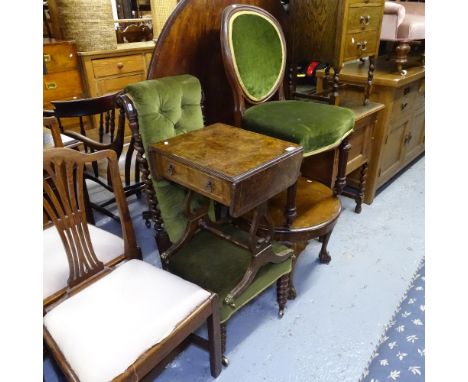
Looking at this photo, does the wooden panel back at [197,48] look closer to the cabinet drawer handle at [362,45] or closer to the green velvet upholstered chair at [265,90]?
the green velvet upholstered chair at [265,90]

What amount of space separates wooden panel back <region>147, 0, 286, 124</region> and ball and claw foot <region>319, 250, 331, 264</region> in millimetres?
996

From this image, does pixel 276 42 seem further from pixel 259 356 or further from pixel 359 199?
pixel 259 356

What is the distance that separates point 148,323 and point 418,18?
2.50 meters

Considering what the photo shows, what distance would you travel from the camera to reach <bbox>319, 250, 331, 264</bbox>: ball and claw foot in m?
2.02

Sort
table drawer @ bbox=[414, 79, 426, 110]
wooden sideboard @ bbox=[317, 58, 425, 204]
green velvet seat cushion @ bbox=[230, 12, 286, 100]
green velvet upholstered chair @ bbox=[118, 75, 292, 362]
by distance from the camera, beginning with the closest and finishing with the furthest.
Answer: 1. green velvet upholstered chair @ bbox=[118, 75, 292, 362]
2. green velvet seat cushion @ bbox=[230, 12, 286, 100]
3. wooden sideboard @ bbox=[317, 58, 425, 204]
4. table drawer @ bbox=[414, 79, 426, 110]

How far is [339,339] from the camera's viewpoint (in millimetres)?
1583

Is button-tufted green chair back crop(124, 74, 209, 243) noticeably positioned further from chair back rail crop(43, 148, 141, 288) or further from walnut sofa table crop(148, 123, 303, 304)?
chair back rail crop(43, 148, 141, 288)

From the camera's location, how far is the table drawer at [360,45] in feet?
6.45

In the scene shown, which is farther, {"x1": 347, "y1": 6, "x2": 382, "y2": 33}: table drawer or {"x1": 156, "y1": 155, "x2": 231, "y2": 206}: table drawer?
{"x1": 347, "y1": 6, "x2": 382, "y2": 33}: table drawer

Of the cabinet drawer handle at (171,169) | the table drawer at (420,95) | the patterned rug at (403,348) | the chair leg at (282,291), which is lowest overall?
the patterned rug at (403,348)

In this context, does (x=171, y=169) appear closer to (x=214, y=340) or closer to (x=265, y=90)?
(x=214, y=340)

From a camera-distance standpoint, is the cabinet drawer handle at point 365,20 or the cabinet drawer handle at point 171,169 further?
the cabinet drawer handle at point 365,20

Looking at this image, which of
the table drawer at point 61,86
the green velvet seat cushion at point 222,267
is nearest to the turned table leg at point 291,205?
the green velvet seat cushion at point 222,267

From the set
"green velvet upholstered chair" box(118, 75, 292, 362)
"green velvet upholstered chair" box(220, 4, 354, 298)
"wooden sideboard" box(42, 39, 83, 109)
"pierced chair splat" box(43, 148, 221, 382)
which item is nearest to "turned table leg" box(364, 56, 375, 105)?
"green velvet upholstered chair" box(220, 4, 354, 298)
